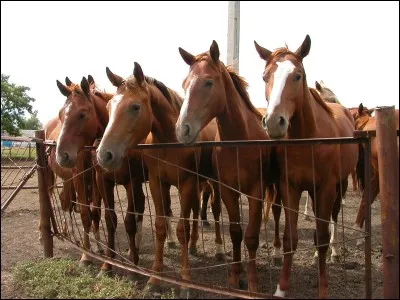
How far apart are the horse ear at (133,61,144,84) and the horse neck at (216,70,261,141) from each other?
87 centimetres

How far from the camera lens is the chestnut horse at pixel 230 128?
11.8 feet

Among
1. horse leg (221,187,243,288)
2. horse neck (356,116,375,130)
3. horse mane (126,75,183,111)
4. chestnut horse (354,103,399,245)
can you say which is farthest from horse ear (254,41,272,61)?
horse neck (356,116,375,130)

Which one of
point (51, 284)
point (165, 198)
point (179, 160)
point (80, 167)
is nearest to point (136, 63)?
point (179, 160)

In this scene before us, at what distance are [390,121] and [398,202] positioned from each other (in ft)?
1.80

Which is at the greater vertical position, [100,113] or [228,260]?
[100,113]

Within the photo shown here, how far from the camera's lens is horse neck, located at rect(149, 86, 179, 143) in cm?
425

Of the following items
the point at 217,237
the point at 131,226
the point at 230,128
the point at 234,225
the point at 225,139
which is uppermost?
the point at 230,128

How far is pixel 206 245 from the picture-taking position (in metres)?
6.09

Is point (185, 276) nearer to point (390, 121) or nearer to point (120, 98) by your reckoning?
point (120, 98)

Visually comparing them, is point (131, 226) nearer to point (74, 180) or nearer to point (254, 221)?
point (74, 180)

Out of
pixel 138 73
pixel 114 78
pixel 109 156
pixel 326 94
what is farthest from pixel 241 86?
pixel 326 94

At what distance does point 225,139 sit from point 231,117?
0.24 metres

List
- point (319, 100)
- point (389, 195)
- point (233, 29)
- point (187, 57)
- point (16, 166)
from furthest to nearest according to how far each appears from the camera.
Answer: point (233, 29)
point (16, 166)
point (319, 100)
point (187, 57)
point (389, 195)

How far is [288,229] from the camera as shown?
12.1 ft
